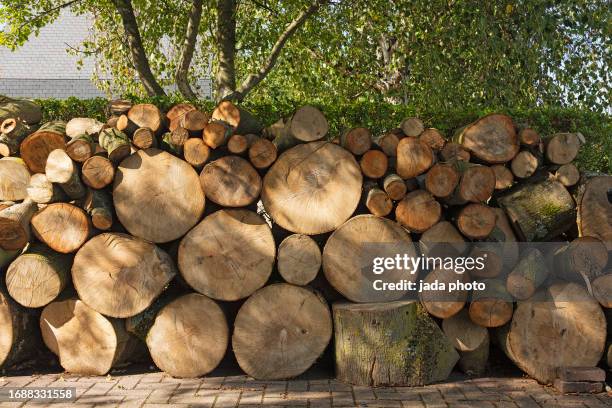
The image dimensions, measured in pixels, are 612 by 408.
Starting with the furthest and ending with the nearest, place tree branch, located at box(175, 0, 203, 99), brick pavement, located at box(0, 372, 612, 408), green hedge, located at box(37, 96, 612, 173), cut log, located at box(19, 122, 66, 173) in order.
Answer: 1. tree branch, located at box(175, 0, 203, 99)
2. green hedge, located at box(37, 96, 612, 173)
3. cut log, located at box(19, 122, 66, 173)
4. brick pavement, located at box(0, 372, 612, 408)

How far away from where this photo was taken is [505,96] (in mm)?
7672

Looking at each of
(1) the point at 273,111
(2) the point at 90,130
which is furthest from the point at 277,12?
(2) the point at 90,130

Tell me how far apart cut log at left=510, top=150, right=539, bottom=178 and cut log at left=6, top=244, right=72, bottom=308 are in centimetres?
326

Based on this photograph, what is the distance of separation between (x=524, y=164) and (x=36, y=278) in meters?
3.50

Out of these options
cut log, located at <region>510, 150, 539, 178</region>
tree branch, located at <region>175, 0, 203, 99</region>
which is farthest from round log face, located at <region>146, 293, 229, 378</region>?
tree branch, located at <region>175, 0, 203, 99</region>

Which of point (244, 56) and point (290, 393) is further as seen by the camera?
point (244, 56)

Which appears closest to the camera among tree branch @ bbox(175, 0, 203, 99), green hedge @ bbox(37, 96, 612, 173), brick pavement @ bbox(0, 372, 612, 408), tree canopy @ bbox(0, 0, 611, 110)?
brick pavement @ bbox(0, 372, 612, 408)

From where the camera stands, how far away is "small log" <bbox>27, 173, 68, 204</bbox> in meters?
4.59

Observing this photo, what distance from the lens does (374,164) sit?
4.69m

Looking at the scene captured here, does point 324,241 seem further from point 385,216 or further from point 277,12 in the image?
point 277,12

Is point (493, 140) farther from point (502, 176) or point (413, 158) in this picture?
point (413, 158)

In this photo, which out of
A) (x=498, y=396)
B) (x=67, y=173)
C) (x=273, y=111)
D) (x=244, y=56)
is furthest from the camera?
(x=244, y=56)

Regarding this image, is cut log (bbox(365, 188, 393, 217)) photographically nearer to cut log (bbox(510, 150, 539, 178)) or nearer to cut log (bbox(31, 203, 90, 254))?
cut log (bbox(510, 150, 539, 178))

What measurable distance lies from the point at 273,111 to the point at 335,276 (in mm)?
2942
